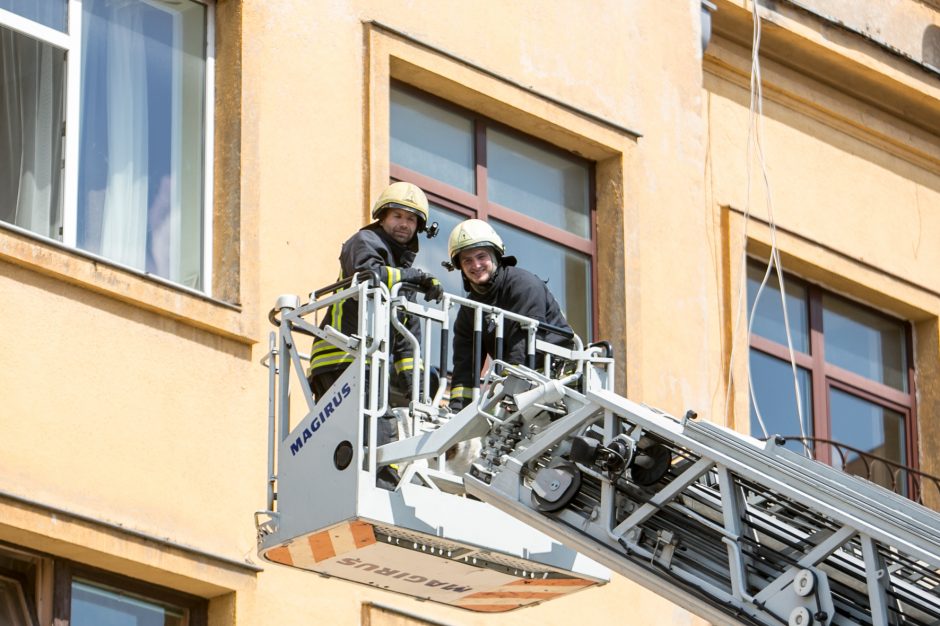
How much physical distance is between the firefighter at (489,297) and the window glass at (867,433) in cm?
622

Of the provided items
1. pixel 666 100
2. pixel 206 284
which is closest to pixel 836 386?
pixel 666 100

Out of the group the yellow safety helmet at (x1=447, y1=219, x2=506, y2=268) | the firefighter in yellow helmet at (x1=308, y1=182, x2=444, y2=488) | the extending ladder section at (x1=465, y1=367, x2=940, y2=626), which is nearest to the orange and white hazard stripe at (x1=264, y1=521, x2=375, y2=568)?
the firefighter in yellow helmet at (x1=308, y1=182, x2=444, y2=488)

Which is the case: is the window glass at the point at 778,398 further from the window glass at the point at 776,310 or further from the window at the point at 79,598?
the window at the point at 79,598

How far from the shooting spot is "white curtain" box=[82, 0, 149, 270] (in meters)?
16.4

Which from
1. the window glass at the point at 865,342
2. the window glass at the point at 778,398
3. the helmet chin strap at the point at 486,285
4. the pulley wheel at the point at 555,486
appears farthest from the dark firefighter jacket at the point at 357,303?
the window glass at the point at 865,342

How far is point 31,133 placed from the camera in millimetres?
16094

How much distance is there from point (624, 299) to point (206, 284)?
3681 mm

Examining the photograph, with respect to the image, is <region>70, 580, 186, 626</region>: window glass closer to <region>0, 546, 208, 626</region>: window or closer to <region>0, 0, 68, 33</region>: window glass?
<region>0, 546, 208, 626</region>: window

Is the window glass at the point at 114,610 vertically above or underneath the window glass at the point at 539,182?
underneath

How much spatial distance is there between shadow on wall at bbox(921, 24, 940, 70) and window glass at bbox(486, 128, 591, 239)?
14.3 feet

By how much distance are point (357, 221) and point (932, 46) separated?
7268mm

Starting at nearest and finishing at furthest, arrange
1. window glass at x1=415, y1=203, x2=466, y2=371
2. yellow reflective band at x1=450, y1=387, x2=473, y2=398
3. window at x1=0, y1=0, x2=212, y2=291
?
1. yellow reflective band at x1=450, y1=387, x2=473, y2=398
2. window at x1=0, y1=0, x2=212, y2=291
3. window glass at x1=415, y1=203, x2=466, y2=371

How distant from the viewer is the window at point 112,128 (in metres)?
16.0

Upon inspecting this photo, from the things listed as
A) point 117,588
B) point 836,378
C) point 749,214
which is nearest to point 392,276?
point 117,588
